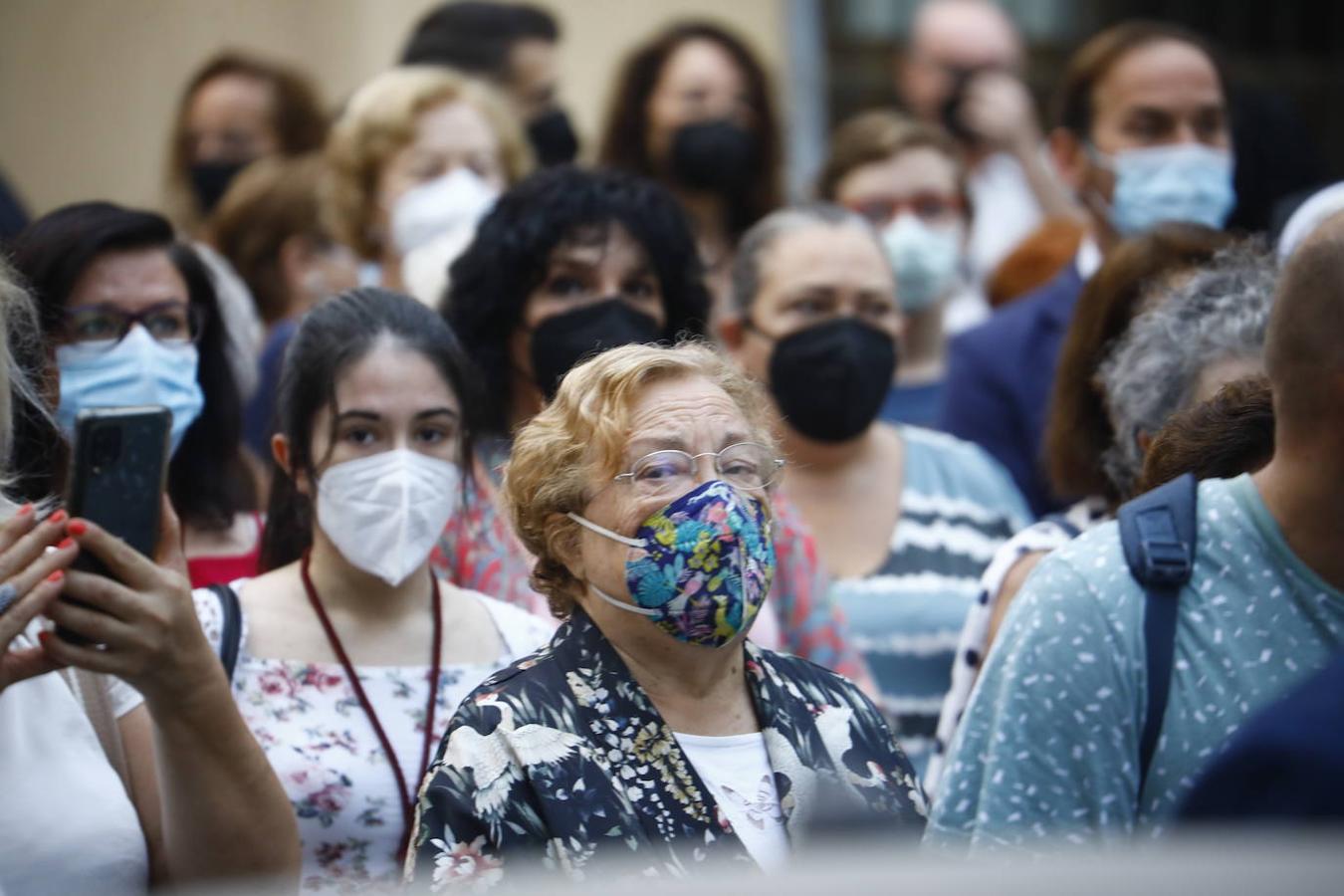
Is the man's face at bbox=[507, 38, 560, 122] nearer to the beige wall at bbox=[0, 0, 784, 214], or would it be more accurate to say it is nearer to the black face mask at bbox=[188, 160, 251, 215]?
the black face mask at bbox=[188, 160, 251, 215]

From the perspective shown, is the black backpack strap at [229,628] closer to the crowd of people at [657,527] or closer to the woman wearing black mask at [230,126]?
the crowd of people at [657,527]

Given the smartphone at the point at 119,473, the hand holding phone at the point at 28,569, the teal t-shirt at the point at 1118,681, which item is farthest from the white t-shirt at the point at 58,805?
the teal t-shirt at the point at 1118,681

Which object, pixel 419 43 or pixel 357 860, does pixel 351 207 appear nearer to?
pixel 419 43

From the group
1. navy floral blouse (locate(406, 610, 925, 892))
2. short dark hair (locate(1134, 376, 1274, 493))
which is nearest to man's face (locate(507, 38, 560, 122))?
short dark hair (locate(1134, 376, 1274, 493))

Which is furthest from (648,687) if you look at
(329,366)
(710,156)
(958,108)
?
(958,108)

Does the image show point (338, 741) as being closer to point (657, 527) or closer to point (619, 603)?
point (619, 603)

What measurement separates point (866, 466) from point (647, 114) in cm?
227

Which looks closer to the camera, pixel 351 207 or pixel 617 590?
pixel 617 590

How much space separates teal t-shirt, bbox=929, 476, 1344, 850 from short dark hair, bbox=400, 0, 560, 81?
4726 millimetres

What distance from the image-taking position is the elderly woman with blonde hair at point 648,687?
3109 mm

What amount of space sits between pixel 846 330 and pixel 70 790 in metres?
2.64

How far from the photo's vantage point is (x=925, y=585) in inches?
202

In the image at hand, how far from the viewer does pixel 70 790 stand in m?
3.42

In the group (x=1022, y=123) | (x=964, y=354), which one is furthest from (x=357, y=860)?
(x=1022, y=123)
